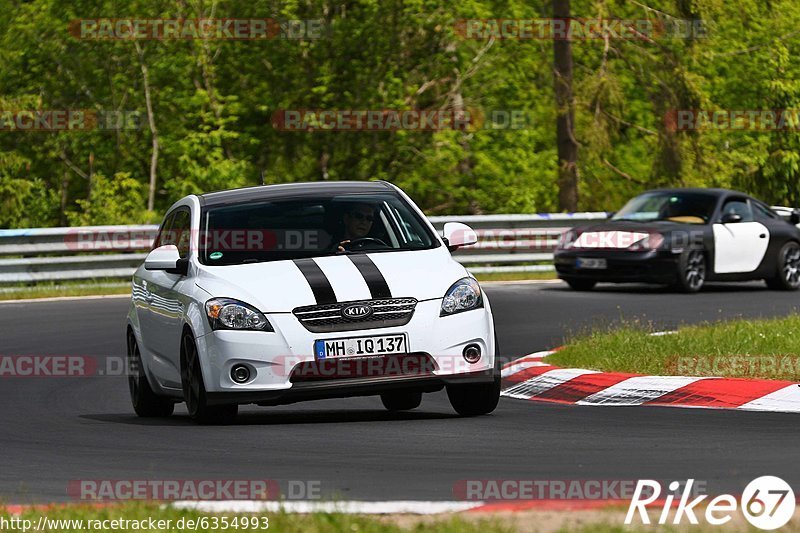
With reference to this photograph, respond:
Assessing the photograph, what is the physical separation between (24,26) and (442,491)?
27145 mm

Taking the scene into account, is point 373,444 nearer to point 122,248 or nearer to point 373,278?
point 373,278

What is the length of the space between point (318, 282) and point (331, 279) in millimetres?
81

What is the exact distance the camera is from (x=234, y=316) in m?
10.6

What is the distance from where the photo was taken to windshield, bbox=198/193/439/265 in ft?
37.2

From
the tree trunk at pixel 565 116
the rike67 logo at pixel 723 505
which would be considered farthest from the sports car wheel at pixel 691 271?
the rike67 logo at pixel 723 505

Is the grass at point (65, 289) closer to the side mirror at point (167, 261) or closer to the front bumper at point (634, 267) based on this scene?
the front bumper at point (634, 267)

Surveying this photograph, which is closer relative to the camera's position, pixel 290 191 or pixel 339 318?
pixel 339 318

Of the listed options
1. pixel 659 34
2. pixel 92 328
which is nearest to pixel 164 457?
pixel 92 328

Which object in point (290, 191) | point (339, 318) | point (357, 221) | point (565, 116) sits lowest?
point (565, 116)

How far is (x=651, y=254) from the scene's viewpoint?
22.7m

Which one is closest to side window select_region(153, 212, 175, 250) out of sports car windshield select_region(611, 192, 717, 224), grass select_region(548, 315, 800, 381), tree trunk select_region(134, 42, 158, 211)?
grass select_region(548, 315, 800, 381)

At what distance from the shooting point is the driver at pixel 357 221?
11.6 metres

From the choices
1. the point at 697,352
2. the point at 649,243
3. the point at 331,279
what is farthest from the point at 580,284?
the point at 331,279

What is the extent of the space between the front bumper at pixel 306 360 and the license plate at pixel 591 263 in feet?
41.3
